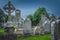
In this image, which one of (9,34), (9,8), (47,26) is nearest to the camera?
(9,34)

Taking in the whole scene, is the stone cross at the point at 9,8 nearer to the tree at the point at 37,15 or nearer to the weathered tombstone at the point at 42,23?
the tree at the point at 37,15

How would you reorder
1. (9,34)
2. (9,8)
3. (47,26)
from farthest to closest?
(9,8)
(47,26)
(9,34)

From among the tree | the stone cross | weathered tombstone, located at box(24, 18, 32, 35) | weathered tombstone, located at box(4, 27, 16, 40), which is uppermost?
the stone cross

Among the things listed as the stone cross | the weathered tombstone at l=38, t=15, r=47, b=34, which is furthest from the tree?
the stone cross

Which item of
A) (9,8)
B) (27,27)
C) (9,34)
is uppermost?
(9,8)

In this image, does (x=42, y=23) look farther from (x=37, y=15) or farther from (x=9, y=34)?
(x=9, y=34)

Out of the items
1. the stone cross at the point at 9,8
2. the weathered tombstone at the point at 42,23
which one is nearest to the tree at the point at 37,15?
the weathered tombstone at the point at 42,23

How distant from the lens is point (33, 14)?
289 centimetres

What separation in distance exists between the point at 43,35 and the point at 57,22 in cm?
36

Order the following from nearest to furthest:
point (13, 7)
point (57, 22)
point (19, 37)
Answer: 1. point (57, 22)
2. point (19, 37)
3. point (13, 7)

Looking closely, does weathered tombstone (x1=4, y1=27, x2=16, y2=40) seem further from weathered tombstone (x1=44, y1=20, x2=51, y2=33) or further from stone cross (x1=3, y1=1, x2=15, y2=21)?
weathered tombstone (x1=44, y1=20, x2=51, y2=33)

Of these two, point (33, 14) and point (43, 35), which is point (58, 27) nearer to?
point (43, 35)

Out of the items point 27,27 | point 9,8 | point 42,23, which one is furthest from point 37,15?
point 9,8

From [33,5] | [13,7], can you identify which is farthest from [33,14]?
[13,7]
